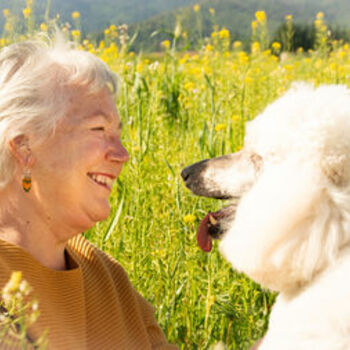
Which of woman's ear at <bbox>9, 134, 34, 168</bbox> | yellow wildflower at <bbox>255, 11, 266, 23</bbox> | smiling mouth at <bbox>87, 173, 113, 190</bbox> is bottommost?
smiling mouth at <bbox>87, 173, 113, 190</bbox>

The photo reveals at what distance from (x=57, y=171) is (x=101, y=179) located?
16 centimetres

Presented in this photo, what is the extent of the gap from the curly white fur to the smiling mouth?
527 mm

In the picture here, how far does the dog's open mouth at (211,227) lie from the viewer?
192 centimetres

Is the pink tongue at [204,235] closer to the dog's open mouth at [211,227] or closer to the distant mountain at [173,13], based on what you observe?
the dog's open mouth at [211,227]

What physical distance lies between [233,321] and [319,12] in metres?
4.56

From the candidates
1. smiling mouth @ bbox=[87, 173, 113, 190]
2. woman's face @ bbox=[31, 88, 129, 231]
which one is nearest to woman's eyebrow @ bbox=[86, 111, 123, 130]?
woman's face @ bbox=[31, 88, 129, 231]

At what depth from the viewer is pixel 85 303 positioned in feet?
6.72

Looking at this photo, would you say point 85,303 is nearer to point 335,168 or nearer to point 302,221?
point 302,221

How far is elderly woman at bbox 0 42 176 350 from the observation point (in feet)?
6.19

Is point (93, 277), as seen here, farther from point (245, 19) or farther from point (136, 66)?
point (245, 19)

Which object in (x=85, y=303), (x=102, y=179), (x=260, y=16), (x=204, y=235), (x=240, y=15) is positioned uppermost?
(x=260, y=16)

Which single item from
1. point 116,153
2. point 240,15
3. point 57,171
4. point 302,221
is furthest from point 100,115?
point 240,15

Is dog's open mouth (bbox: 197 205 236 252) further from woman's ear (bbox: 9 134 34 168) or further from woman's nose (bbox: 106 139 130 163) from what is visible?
woman's ear (bbox: 9 134 34 168)

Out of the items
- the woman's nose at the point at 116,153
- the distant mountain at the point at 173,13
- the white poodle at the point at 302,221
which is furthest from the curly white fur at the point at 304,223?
the distant mountain at the point at 173,13
